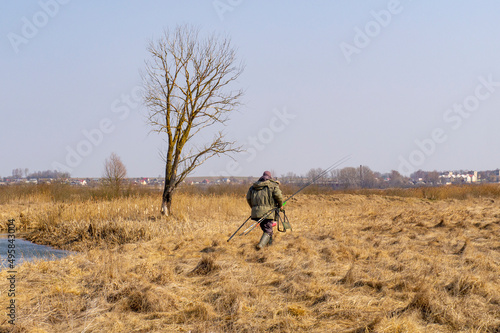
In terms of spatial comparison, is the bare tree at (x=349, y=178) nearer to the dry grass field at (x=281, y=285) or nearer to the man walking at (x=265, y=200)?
the dry grass field at (x=281, y=285)

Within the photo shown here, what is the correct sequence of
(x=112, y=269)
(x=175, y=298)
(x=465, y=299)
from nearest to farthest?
1. (x=465, y=299)
2. (x=175, y=298)
3. (x=112, y=269)

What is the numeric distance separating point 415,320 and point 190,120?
37.8 feet

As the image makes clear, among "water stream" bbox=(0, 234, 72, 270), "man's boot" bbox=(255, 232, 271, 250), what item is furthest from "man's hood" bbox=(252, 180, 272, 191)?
"water stream" bbox=(0, 234, 72, 270)

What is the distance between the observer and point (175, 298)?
19.7 ft

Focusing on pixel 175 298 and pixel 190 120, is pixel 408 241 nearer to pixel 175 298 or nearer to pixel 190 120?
pixel 175 298

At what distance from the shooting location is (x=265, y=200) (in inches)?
384

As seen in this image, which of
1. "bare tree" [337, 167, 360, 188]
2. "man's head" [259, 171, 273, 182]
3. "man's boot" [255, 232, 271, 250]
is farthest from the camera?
"bare tree" [337, 167, 360, 188]

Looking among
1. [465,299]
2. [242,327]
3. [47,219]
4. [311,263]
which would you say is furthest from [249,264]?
[47,219]

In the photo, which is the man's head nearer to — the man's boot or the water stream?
the man's boot

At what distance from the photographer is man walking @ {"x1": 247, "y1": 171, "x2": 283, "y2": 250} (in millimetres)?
9609

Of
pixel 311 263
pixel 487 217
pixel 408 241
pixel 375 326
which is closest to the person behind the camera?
pixel 375 326

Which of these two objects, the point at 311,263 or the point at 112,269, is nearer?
the point at 112,269

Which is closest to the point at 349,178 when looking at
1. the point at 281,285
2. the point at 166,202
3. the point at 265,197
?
the point at 166,202

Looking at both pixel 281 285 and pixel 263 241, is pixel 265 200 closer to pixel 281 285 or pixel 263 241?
pixel 263 241
